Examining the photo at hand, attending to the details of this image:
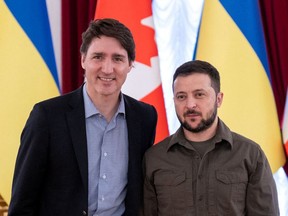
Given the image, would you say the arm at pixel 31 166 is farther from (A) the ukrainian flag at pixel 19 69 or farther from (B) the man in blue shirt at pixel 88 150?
(A) the ukrainian flag at pixel 19 69

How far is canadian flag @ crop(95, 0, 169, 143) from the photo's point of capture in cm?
228

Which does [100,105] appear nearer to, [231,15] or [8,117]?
[8,117]

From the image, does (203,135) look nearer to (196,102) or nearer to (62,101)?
(196,102)

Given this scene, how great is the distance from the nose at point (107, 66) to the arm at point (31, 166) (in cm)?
23

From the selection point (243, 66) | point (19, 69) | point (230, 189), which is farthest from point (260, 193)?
point (19, 69)

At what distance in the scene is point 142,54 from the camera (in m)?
2.29

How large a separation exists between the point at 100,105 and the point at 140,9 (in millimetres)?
1020

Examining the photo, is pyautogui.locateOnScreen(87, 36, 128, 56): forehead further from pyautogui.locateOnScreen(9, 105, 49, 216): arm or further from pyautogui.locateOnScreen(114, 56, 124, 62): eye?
pyautogui.locateOnScreen(9, 105, 49, 216): arm

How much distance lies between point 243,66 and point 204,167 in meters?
1.06

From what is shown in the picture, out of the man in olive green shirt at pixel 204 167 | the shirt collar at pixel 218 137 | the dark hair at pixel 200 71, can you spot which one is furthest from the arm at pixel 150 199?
the dark hair at pixel 200 71

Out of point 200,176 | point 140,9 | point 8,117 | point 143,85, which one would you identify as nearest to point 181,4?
point 140,9

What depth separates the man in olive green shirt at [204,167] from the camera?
1331 mm

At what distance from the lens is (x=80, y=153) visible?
53.3 inches

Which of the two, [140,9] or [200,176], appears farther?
[140,9]
